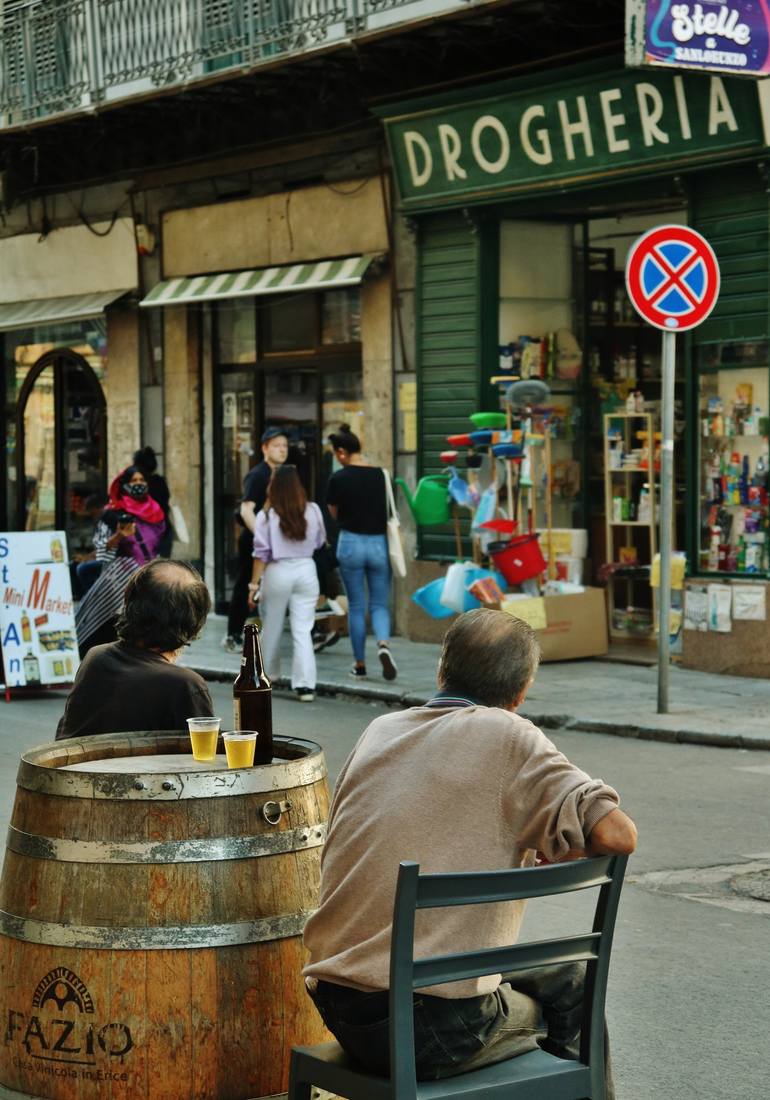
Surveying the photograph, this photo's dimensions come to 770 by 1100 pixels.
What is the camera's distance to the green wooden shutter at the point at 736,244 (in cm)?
1310

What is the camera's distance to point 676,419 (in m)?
14.6

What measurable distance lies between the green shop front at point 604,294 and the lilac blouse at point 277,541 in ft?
10.3

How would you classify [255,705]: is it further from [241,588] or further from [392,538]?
[241,588]

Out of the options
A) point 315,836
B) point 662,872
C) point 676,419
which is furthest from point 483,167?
point 315,836

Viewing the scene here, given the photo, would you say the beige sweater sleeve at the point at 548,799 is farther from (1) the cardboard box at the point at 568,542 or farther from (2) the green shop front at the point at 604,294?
(1) the cardboard box at the point at 568,542

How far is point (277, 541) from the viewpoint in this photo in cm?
1236

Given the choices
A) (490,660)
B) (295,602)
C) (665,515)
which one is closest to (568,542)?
(295,602)

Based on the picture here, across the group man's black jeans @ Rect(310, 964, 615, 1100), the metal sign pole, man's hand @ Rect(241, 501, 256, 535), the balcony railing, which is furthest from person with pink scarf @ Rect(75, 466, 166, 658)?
man's black jeans @ Rect(310, 964, 615, 1100)

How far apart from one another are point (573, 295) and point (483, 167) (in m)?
1.37

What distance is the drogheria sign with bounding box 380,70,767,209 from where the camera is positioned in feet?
42.9

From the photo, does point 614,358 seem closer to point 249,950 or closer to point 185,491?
point 185,491

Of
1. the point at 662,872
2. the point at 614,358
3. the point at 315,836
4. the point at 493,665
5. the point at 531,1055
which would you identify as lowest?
the point at 662,872

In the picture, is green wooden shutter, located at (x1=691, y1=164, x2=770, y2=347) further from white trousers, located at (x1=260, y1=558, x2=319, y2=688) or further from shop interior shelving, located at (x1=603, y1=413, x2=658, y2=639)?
white trousers, located at (x1=260, y1=558, x2=319, y2=688)

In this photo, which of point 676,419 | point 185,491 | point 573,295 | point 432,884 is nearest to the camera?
point 432,884
